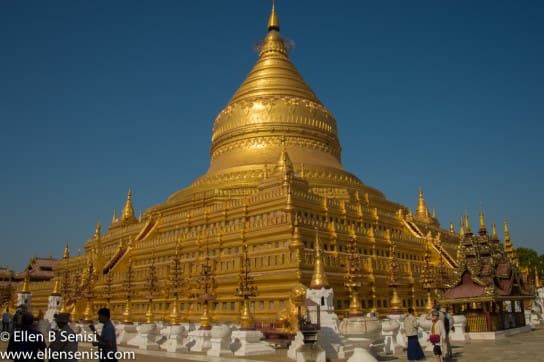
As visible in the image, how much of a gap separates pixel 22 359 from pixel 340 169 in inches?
1295

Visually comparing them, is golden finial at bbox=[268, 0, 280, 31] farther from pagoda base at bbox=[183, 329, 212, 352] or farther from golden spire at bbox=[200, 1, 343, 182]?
pagoda base at bbox=[183, 329, 212, 352]

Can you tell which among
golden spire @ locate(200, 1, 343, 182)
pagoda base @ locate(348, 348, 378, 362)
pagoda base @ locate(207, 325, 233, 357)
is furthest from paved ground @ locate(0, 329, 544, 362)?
golden spire @ locate(200, 1, 343, 182)

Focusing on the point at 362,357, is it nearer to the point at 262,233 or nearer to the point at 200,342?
the point at 200,342

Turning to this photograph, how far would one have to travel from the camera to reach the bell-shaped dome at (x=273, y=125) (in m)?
39.8

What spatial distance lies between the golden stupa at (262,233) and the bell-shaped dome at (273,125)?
111mm

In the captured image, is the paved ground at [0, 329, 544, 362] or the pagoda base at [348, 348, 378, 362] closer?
the pagoda base at [348, 348, 378, 362]

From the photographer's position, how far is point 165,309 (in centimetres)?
2962

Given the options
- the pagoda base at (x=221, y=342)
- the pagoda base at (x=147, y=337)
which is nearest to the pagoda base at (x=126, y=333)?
the pagoda base at (x=147, y=337)

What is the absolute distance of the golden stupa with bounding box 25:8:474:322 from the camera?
26.2m

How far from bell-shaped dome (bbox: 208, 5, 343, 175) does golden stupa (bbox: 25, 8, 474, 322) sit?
4.4 inches

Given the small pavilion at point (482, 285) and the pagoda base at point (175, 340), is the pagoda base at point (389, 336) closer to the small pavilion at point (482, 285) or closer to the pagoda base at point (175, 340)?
the small pavilion at point (482, 285)

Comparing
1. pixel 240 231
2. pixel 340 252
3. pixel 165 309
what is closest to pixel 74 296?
pixel 165 309

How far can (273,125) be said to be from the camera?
40.8 metres

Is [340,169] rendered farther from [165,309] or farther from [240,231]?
[165,309]
